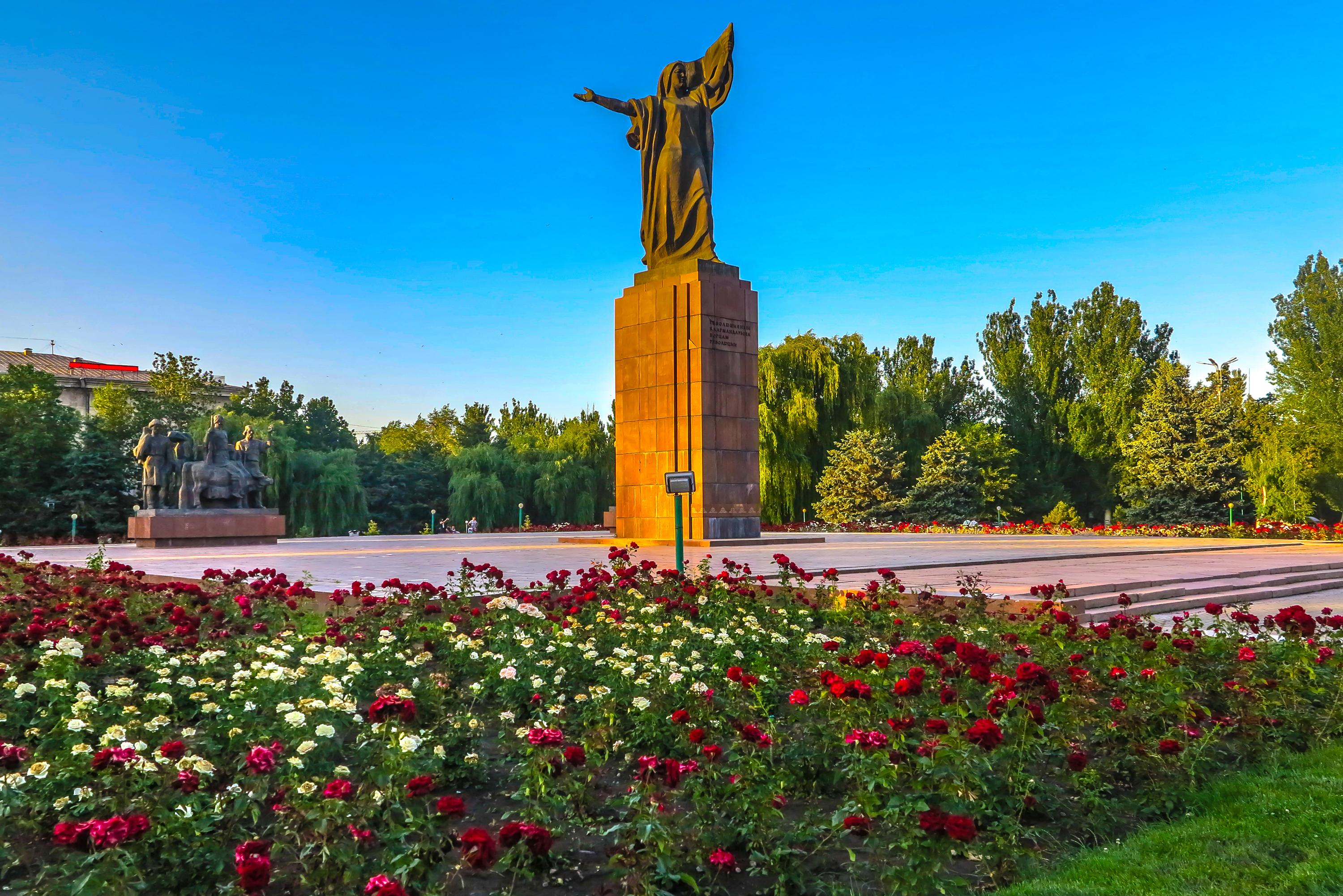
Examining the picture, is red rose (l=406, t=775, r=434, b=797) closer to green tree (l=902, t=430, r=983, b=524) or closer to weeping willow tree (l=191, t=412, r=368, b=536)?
weeping willow tree (l=191, t=412, r=368, b=536)

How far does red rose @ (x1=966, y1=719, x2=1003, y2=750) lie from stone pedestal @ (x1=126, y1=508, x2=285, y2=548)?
18.2 m

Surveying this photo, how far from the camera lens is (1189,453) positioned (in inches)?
1193

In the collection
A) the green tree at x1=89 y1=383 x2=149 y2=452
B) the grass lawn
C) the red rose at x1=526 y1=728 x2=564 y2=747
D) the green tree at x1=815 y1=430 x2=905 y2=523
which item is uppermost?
the green tree at x1=89 y1=383 x2=149 y2=452

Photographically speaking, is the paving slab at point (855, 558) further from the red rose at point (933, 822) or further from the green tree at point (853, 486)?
the green tree at point (853, 486)

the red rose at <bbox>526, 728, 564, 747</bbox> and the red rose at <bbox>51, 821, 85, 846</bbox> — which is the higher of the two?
the red rose at <bbox>526, 728, 564, 747</bbox>

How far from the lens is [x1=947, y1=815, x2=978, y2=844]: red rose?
8.14ft

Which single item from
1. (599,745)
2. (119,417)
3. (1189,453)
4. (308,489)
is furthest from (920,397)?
(599,745)

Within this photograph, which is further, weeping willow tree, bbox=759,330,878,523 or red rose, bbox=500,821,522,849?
weeping willow tree, bbox=759,330,878,523

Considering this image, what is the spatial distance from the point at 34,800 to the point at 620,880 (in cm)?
177

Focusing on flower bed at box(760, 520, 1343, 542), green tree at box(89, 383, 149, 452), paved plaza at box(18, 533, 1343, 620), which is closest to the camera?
paved plaza at box(18, 533, 1343, 620)

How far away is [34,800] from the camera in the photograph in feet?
9.74

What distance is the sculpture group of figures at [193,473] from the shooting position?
763 inches

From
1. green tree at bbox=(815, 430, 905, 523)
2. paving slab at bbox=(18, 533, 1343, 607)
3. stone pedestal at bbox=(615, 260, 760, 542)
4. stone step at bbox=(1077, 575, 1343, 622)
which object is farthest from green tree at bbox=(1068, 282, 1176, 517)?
stone step at bbox=(1077, 575, 1343, 622)

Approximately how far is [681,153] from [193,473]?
36.8ft
